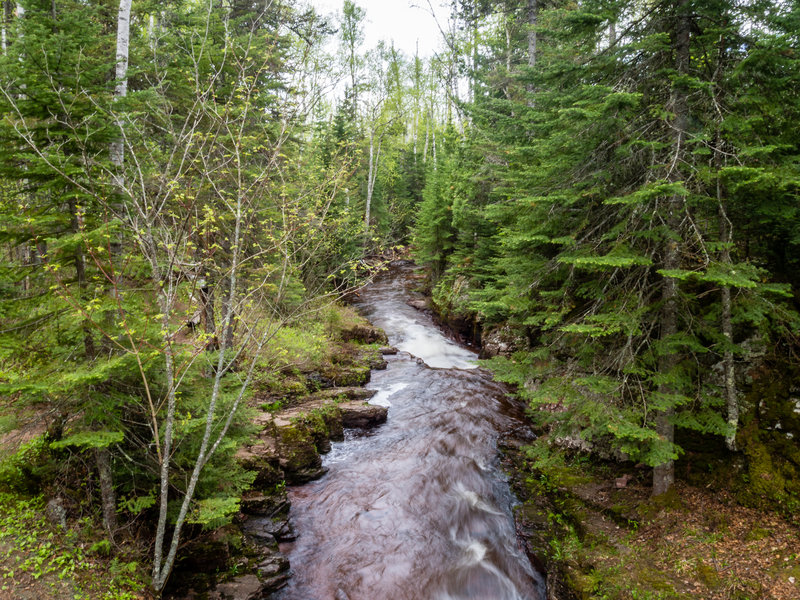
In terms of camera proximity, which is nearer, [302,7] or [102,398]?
[102,398]

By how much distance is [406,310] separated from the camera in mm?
23281

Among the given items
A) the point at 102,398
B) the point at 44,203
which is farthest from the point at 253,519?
the point at 44,203

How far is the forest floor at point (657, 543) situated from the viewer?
4.83 m

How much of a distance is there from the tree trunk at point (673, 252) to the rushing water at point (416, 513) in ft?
9.89

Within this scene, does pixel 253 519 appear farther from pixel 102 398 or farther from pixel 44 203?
pixel 44 203

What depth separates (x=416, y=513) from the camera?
7613 millimetres

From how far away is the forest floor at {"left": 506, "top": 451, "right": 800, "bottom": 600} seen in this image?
4832mm

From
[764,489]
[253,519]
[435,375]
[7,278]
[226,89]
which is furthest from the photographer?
[435,375]

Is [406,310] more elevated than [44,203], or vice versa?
[44,203]

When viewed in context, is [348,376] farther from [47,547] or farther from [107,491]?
[47,547]

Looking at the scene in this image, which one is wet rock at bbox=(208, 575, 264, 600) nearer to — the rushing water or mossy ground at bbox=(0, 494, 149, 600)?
the rushing water

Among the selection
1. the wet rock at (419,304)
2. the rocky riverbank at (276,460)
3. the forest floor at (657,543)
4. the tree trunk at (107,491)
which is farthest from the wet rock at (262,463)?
the wet rock at (419,304)

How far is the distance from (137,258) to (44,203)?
129 centimetres

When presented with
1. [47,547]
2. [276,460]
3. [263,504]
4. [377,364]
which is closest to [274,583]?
[263,504]
